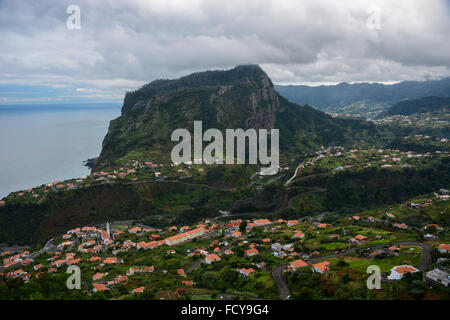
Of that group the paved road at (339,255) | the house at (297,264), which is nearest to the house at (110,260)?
the paved road at (339,255)

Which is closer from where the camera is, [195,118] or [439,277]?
[439,277]

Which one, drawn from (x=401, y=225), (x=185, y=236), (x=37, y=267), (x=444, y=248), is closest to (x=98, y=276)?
(x=37, y=267)

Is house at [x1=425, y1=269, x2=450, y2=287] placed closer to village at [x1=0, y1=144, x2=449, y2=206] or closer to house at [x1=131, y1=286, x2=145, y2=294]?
house at [x1=131, y1=286, x2=145, y2=294]

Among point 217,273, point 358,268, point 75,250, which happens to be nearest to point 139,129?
point 75,250

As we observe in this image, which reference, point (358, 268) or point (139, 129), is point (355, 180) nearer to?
point (358, 268)

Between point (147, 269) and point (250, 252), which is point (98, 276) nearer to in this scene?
point (147, 269)
